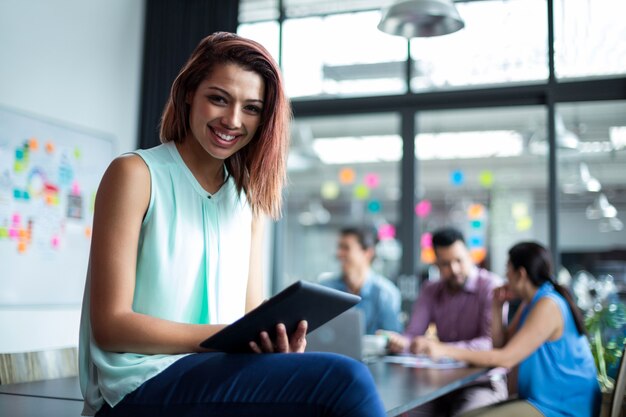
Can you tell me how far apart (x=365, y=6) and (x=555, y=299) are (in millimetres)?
3054

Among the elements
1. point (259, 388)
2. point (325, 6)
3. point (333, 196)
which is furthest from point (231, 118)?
point (333, 196)

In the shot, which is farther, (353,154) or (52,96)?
(353,154)

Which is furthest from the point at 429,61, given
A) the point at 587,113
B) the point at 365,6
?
the point at 587,113

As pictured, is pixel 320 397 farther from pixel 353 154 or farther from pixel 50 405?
pixel 353 154

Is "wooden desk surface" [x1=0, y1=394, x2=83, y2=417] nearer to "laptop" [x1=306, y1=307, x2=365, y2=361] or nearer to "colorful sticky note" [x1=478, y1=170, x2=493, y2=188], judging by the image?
"laptop" [x1=306, y1=307, x2=365, y2=361]

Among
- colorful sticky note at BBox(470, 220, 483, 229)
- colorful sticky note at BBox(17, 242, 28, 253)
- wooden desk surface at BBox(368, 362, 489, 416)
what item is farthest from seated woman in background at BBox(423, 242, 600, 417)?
colorful sticky note at BBox(470, 220, 483, 229)

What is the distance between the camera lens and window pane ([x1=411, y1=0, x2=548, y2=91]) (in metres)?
4.98

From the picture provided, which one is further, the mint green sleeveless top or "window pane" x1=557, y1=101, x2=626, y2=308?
"window pane" x1=557, y1=101, x2=626, y2=308

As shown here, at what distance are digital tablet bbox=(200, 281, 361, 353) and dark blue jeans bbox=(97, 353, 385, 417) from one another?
1.1 inches

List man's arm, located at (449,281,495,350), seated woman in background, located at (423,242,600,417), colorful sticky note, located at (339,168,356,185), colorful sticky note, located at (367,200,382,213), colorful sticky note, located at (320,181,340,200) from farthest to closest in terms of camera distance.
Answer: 1. colorful sticky note, located at (367,200,382,213)
2. colorful sticky note, located at (320,181,340,200)
3. colorful sticky note, located at (339,168,356,185)
4. man's arm, located at (449,281,495,350)
5. seated woman in background, located at (423,242,600,417)

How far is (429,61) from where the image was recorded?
524cm

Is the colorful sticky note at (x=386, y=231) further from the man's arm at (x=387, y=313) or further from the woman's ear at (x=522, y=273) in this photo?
the woman's ear at (x=522, y=273)

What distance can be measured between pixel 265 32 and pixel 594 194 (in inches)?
106

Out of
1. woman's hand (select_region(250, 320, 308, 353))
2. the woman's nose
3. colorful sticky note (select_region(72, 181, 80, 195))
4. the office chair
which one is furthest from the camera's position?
colorful sticky note (select_region(72, 181, 80, 195))
